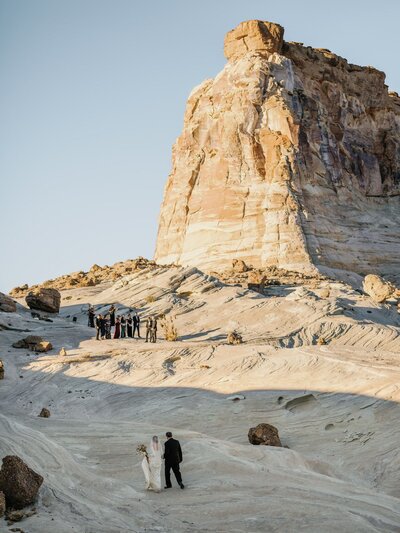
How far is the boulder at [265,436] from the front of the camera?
22.8 m

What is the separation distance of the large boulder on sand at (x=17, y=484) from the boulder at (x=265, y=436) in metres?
9.55

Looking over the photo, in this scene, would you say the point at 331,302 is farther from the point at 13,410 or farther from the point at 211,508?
the point at 211,508

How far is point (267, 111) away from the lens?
79.5 m

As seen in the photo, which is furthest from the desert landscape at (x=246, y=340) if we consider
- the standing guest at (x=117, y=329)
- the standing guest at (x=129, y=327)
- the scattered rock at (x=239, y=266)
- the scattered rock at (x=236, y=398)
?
the scattered rock at (x=239, y=266)

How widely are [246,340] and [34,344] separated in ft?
30.7

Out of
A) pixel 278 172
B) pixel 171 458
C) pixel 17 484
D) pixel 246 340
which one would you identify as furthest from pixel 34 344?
pixel 278 172

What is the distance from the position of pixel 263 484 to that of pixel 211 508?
7.54 ft

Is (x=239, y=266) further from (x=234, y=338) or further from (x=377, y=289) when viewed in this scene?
(x=234, y=338)

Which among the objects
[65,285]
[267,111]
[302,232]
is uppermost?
[267,111]

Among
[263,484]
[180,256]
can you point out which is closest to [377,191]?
[180,256]

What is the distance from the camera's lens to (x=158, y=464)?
16594 mm

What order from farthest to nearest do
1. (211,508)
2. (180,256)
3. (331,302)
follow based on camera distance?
(180,256)
(331,302)
(211,508)

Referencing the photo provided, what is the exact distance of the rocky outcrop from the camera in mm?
60594

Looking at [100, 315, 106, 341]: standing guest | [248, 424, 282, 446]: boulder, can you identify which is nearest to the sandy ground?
[248, 424, 282, 446]: boulder
